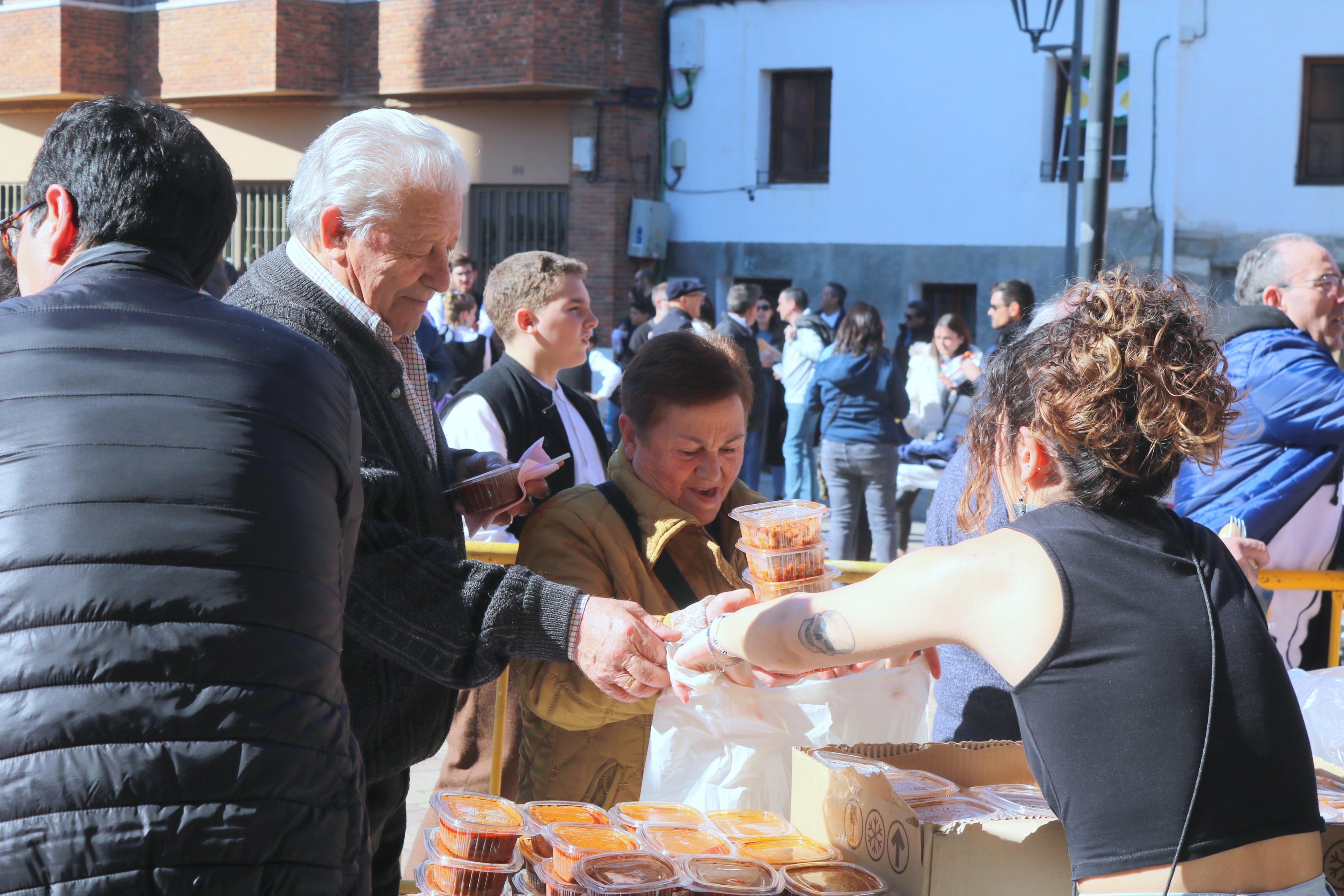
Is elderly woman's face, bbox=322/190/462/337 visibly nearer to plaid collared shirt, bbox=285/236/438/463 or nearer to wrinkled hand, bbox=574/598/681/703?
plaid collared shirt, bbox=285/236/438/463

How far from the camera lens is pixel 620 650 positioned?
2.31 m

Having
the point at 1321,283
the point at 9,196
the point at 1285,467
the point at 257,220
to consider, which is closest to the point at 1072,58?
the point at 1321,283

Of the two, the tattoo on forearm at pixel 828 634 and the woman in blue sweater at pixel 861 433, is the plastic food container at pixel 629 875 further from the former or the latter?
the woman in blue sweater at pixel 861 433

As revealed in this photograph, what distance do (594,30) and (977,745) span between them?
649 inches

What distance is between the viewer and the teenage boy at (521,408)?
3734mm

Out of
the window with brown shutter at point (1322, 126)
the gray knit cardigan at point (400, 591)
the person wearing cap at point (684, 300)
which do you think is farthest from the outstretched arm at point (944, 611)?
the window with brown shutter at point (1322, 126)

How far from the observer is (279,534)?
1746 mm

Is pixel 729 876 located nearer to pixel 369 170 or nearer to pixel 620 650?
pixel 620 650

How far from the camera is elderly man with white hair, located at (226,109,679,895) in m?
2.32

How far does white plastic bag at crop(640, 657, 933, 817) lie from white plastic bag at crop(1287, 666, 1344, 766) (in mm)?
1209

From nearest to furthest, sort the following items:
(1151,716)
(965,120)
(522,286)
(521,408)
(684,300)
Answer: (1151,716) → (521,408) → (522,286) → (684,300) → (965,120)

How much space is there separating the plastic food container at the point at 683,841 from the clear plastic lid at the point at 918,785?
342mm

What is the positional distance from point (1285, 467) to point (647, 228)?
13.9 meters

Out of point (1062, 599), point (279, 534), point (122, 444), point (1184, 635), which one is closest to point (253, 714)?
point (279, 534)
